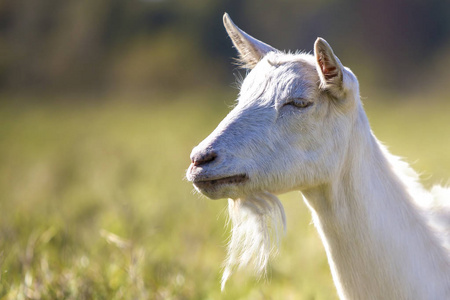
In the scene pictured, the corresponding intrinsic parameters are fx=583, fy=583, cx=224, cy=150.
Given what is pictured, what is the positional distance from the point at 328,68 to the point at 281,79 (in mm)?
265

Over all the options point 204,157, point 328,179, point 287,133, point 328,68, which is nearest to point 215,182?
point 204,157

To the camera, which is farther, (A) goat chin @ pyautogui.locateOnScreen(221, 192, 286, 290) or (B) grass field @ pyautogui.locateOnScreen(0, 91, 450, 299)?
(B) grass field @ pyautogui.locateOnScreen(0, 91, 450, 299)

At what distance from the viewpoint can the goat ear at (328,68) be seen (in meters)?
2.76

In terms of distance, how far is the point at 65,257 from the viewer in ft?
15.8

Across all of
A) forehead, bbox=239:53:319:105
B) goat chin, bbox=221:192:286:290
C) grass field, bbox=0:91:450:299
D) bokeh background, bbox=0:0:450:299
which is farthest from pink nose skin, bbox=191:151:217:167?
bokeh background, bbox=0:0:450:299

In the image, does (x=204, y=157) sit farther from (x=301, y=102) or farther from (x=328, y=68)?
(x=328, y=68)

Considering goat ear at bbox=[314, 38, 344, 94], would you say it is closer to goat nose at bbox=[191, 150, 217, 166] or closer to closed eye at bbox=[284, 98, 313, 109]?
closed eye at bbox=[284, 98, 313, 109]

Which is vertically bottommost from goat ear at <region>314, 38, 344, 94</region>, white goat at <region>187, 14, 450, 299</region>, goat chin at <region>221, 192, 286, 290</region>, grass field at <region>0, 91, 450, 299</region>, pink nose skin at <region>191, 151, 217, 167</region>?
grass field at <region>0, 91, 450, 299</region>

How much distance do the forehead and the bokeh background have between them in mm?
1124

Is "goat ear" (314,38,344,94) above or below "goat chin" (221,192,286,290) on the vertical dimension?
above

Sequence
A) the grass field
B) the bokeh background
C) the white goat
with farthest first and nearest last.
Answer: the bokeh background, the grass field, the white goat

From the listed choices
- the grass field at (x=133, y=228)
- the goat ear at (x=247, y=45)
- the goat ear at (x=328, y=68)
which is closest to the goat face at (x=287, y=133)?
the goat ear at (x=328, y=68)

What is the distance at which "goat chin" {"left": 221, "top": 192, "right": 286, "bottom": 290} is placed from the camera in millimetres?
2951

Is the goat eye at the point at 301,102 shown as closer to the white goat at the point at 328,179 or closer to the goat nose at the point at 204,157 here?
the white goat at the point at 328,179
